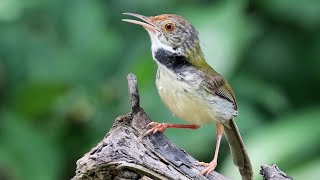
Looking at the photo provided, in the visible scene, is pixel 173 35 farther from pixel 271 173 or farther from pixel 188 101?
pixel 271 173

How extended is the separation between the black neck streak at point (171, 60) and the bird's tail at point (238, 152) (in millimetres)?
369

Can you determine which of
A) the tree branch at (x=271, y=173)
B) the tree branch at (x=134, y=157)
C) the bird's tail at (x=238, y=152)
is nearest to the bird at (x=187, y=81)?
the bird's tail at (x=238, y=152)

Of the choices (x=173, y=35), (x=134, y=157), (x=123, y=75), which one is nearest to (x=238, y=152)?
(x=173, y=35)

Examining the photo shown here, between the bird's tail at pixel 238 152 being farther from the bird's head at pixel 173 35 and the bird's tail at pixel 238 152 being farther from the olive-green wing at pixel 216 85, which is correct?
the bird's head at pixel 173 35

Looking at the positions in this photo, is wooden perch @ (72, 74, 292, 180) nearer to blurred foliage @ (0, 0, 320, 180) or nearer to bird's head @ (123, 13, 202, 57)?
bird's head @ (123, 13, 202, 57)

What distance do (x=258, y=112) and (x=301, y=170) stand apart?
69 centimetres

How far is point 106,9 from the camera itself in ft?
20.5

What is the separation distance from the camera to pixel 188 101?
13.9 feet

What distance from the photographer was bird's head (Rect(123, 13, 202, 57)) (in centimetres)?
439

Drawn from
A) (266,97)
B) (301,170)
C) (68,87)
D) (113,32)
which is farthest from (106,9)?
(301,170)

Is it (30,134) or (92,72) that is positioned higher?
(92,72)

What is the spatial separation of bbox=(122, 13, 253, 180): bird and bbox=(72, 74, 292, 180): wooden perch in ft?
0.61

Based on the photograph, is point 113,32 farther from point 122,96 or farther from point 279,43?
point 279,43

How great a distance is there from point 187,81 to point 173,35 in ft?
0.86
